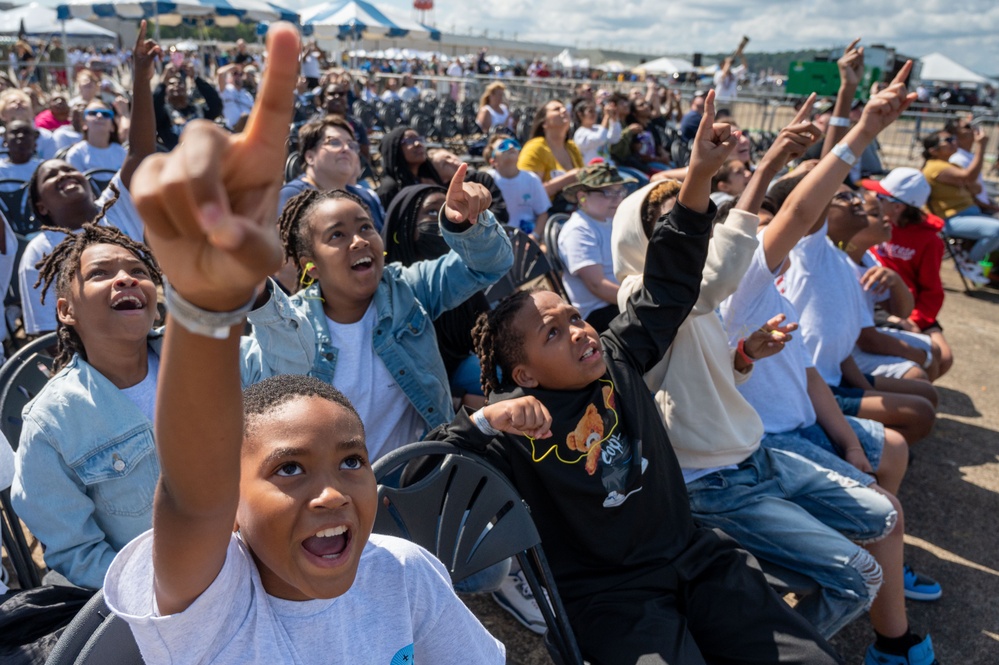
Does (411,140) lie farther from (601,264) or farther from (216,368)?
(216,368)

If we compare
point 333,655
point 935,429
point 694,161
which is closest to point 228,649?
point 333,655

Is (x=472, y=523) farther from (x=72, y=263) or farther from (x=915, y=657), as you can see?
(x=915, y=657)

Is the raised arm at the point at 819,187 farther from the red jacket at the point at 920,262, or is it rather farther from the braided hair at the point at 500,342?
the red jacket at the point at 920,262

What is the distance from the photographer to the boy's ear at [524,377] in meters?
2.29

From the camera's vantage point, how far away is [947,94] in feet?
104

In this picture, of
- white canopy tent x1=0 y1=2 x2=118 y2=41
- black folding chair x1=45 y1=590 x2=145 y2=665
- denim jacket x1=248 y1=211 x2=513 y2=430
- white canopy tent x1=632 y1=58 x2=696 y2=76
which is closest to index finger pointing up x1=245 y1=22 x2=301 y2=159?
black folding chair x1=45 y1=590 x2=145 y2=665

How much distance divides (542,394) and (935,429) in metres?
3.74

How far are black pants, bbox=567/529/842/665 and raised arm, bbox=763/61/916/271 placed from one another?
118cm

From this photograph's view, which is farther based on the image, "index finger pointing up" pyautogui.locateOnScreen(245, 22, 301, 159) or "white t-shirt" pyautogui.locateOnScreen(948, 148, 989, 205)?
"white t-shirt" pyautogui.locateOnScreen(948, 148, 989, 205)

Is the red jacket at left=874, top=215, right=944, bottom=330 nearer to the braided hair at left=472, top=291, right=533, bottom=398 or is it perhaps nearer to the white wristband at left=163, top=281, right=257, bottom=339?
the braided hair at left=472, top=291, right=533, bottom=398

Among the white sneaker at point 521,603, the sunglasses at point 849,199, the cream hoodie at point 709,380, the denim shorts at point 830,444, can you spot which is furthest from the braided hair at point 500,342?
the sunglasses at point 849,199

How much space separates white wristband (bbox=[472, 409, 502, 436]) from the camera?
2.09m

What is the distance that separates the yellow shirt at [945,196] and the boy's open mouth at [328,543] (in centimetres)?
877

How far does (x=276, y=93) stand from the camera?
733 mm
